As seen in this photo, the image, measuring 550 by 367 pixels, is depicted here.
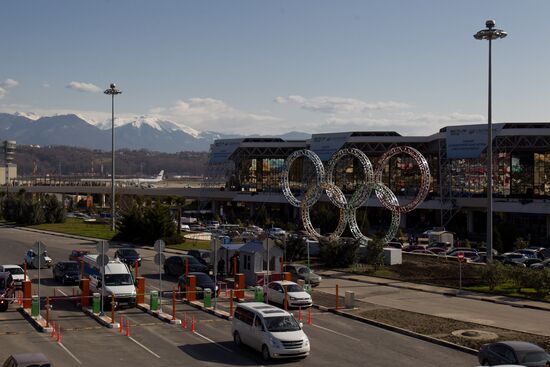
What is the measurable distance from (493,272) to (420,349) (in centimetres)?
1565

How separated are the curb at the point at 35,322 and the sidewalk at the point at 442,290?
1925 cm

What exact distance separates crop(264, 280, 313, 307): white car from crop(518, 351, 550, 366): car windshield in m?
13.3

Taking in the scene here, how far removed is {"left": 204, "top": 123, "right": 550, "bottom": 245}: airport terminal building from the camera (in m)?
82.1

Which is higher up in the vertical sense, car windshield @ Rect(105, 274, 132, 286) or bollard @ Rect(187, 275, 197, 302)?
car windshield @ Rect(105, 274, 132, 286)

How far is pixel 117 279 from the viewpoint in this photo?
104 ft

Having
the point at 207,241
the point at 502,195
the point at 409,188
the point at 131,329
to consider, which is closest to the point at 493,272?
the point at 131,329

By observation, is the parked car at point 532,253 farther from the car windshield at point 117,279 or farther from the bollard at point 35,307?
the bollard at point 35,307

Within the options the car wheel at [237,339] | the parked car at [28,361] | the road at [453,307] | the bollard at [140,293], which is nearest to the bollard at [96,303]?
the bollard at [140,293]

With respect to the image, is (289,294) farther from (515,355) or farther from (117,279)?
(515,355)

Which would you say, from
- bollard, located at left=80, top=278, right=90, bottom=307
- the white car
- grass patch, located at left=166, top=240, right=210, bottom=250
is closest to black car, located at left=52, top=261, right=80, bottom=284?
bollard, located at left=80, top=278, right=90, bottom=307

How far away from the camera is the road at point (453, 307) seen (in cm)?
2972

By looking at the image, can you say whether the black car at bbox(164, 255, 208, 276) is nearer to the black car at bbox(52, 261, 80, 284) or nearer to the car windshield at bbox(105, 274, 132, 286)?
the black car at bbox(52, 261, 80, 284)

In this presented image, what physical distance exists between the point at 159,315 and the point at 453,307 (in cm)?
1307

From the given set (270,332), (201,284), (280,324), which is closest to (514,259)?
(201,284)
